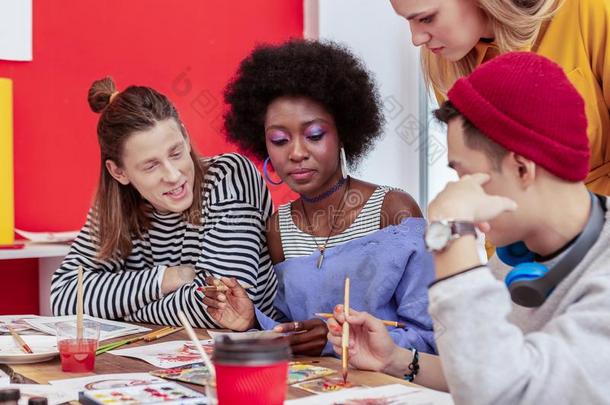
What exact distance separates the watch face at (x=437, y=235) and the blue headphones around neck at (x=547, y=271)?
152mm

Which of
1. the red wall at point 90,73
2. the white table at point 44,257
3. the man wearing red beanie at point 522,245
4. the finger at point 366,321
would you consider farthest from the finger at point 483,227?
the red wall at point 90,73

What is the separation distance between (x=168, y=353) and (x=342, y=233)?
665mm

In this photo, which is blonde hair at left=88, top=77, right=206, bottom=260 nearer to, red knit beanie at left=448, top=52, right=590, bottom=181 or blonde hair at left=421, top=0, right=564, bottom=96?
blonde hair at left=421, top=0, right=564, bottom=96

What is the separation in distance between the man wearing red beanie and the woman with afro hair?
2.10 ft

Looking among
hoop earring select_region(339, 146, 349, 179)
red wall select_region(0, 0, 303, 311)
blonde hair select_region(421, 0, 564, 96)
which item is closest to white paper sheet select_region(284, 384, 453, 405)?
blonde hair select_region(421, 0, 564, 96)

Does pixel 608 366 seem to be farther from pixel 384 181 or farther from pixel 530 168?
pixel 384 181

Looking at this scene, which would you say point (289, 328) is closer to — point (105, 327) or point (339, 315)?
point (339, 315)

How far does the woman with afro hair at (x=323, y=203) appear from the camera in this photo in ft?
6.66

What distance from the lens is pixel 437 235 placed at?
1.17 meters

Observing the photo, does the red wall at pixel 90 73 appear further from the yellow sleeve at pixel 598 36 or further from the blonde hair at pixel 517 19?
the yellow sleeve at pixel 598 36

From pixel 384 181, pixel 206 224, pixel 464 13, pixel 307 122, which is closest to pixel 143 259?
pixel 206 224

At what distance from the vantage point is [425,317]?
1934 mm

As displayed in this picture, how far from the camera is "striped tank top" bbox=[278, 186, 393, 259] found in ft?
7.36

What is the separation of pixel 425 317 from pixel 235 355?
91cm
